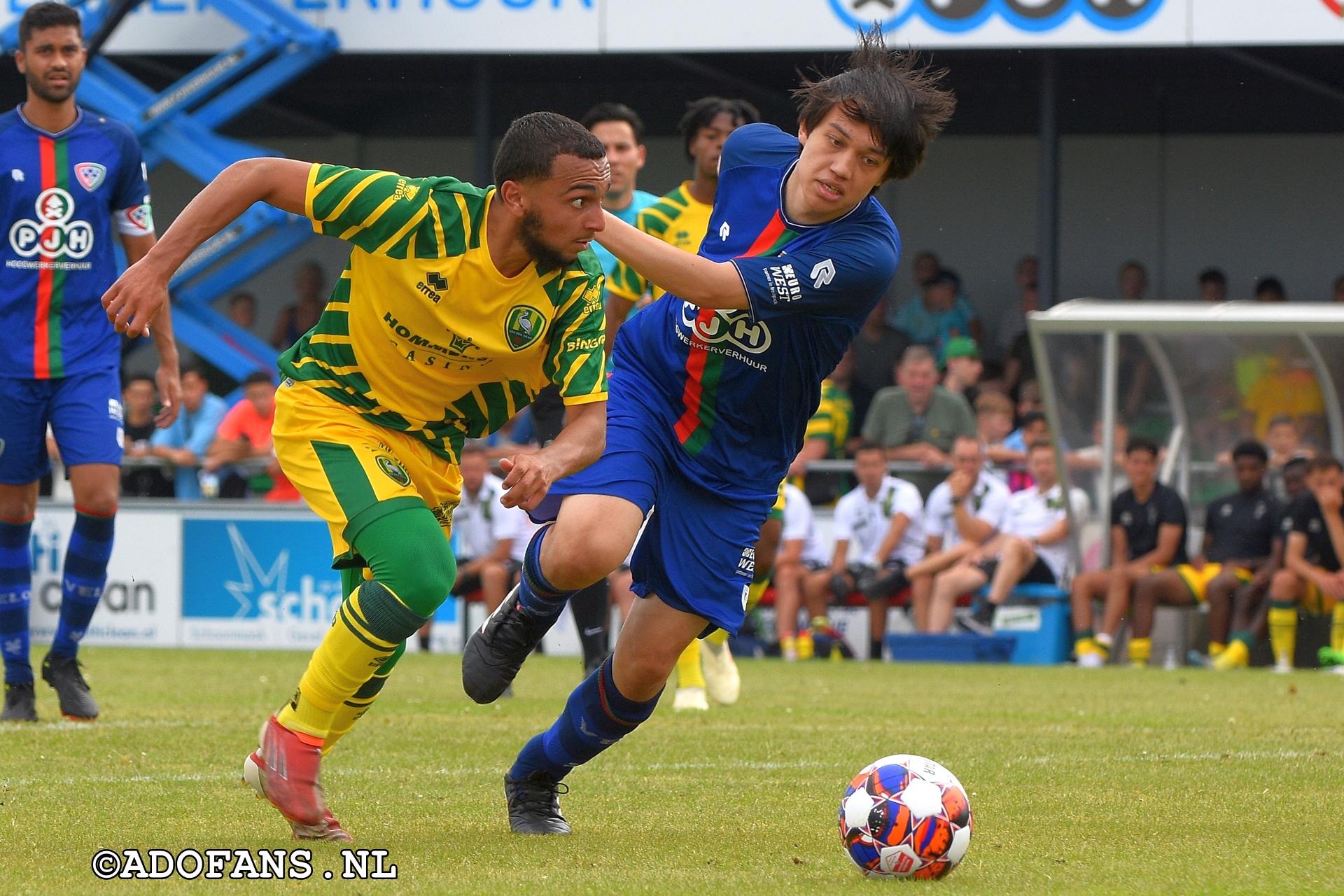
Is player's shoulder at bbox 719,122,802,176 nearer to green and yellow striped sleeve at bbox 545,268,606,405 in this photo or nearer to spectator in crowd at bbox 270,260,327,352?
green and yellow striped sleeve at bbox 545,268,606,405

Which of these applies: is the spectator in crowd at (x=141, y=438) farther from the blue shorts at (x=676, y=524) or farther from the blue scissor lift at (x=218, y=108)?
the blue shorts at (x=676, y=524)

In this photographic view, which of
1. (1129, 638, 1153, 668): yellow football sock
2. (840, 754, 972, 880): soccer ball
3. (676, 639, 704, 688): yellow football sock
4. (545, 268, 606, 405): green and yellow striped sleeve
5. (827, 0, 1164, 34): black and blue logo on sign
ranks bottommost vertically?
(1129, 638, 1153, 668): yellow football sock

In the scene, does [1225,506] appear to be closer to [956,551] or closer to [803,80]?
[956,551]

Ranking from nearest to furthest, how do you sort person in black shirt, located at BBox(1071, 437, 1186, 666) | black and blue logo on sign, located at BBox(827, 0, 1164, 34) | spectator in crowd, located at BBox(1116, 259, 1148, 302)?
person in black shirt, located at BBox(1071, 437, 1186, 666), black and blue logo on sign, located at BBox(827, 0, 1164, 34), spectator in crowd, located at BBox(1116, 259, 1148, 302)

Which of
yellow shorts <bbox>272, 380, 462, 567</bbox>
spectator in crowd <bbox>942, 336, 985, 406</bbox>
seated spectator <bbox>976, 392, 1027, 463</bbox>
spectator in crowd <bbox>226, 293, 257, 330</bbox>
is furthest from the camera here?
spectator in crowd <bbox>226, 293, 257, 330</bbox>

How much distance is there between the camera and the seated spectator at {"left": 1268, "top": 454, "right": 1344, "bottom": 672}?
13.2 meters

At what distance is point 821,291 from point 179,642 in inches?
431

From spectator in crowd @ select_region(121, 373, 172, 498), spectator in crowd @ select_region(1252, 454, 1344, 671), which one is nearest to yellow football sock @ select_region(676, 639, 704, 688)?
spectator in crowd @ select_region(1252, 454, 1344, 671)

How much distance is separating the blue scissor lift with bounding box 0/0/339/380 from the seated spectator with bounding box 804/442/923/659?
6.04m

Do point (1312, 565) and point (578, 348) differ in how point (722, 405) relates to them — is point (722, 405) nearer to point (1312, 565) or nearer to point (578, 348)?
point (578, 348)

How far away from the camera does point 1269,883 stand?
417 cm

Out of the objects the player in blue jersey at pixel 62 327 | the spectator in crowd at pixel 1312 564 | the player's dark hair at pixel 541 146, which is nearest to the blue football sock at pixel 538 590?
the player's dark hair at pixel 541 146

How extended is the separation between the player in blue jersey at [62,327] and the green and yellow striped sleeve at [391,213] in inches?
108

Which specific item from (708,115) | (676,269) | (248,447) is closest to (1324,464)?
(708,115)
